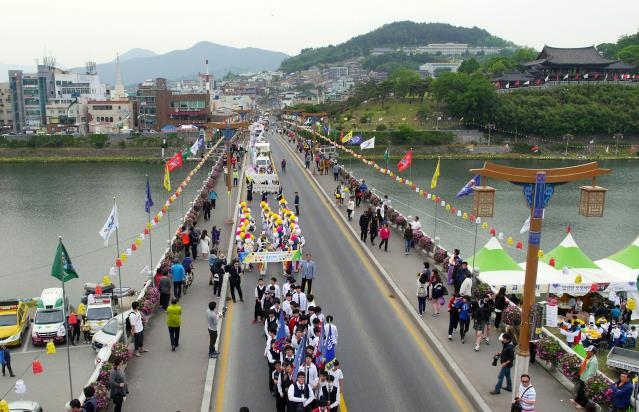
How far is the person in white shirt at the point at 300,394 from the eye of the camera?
9641mm

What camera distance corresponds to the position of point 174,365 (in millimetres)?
12523

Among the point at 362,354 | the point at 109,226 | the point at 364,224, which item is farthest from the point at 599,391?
the point at 364,224

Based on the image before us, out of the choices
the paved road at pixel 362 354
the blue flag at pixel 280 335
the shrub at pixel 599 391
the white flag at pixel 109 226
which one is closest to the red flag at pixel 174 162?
the paved road at pixel 362 354

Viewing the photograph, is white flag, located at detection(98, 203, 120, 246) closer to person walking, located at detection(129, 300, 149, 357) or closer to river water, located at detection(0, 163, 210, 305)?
person walking, located at detection(129, 300, 149, 357)

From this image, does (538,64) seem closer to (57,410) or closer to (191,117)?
(191,117)

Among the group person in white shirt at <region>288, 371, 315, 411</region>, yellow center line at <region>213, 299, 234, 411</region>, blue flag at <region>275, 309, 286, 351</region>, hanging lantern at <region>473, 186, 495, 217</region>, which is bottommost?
yellow center line at <region>213, 299, 234, 411</region>

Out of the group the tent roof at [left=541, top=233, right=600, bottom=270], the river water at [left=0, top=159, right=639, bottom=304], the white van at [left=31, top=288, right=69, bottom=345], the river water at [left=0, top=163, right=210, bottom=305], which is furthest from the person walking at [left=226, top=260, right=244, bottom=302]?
the river water at [left=0, top=159, right=639, bottom=304]

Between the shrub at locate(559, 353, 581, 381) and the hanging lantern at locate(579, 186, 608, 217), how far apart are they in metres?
3.02

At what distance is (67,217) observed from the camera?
44438mm

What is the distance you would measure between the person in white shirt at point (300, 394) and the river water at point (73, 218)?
18.6 meters

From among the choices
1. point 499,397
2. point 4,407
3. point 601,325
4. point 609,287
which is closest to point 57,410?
point 4,407

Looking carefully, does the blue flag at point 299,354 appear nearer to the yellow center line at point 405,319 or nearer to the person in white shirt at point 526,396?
the yellow center line at point 405,319

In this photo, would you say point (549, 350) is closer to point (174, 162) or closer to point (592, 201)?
point (592, 201)

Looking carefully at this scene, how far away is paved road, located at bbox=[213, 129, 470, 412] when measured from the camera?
11250mm
